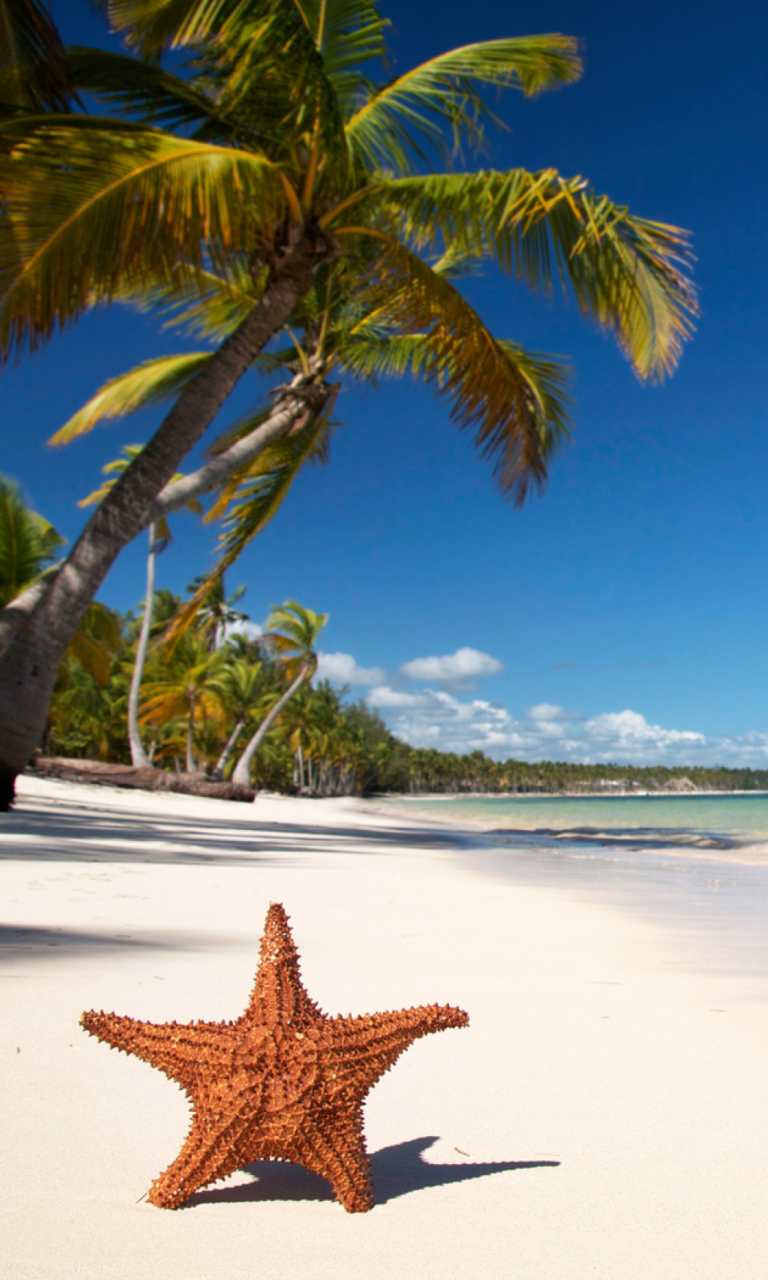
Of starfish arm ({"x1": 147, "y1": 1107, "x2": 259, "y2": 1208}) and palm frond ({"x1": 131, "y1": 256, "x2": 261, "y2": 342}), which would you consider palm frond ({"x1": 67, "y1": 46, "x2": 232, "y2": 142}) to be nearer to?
palm frond ({"x1": 131, "y1": 256, "x2": 261, "y2": 342})

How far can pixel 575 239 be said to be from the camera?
8.27 m

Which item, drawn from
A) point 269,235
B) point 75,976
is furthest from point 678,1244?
point 269,235

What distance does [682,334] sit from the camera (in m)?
8.61

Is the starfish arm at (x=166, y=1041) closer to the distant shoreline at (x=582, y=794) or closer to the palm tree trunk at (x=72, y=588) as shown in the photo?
the palm tree trunk at (x=72, y=588)

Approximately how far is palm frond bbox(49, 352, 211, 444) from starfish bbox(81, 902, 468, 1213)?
36.7 ft

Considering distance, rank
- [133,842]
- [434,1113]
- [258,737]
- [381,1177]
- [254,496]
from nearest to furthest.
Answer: [381,1177] < [434,1113] < [133,842] < [254,496] < [258,737]

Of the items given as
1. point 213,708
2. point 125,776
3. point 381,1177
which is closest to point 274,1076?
point 381,1177

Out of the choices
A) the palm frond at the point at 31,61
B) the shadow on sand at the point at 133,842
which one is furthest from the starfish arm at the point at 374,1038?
the palm frond at the point at 31,61

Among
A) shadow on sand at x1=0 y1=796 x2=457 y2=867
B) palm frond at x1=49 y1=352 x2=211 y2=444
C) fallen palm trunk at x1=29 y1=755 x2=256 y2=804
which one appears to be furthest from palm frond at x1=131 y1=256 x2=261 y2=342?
fallen palm trunk at x1=29 y1=755 x2=256 y2=804

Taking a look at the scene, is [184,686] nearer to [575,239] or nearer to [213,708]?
[213,708]

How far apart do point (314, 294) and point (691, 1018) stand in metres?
11.2

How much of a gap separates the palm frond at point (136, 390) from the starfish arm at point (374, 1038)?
11243 millimetres

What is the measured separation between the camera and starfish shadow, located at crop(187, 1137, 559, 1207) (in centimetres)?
147

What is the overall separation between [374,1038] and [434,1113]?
60 cm
